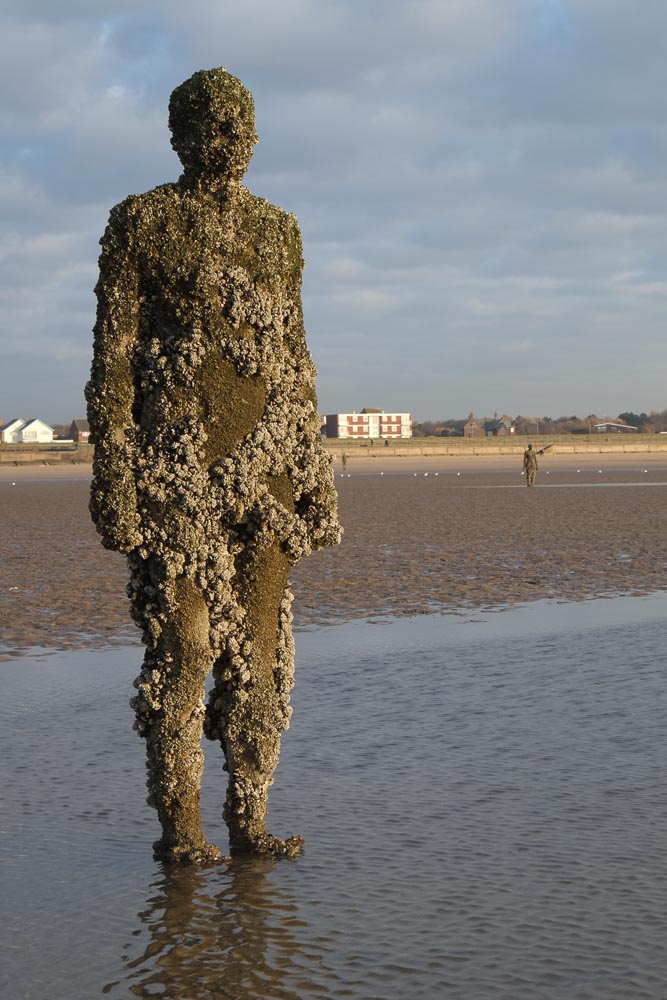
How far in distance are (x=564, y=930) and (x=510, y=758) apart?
89.3 inches

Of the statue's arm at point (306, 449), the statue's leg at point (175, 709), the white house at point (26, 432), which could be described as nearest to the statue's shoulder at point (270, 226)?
the statue's arm at point (306, 449)

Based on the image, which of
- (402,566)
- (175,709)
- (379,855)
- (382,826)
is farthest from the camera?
(402,566)

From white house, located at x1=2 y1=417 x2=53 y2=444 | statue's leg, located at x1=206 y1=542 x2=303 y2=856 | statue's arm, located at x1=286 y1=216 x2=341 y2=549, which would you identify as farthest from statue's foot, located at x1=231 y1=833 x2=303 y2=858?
white house, located at x1=2 y1=417 x2=53 y2=444

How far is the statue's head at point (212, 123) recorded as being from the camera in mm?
5086

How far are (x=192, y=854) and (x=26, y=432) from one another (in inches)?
7509

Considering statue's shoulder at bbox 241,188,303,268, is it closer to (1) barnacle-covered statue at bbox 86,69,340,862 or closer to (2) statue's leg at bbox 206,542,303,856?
(1) barnacle-covered statue at bbox 86,69,340,862

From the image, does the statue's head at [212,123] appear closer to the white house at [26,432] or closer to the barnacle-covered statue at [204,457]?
the barnacle-covered statue at [204,457]

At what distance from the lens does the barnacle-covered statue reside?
4.93 m

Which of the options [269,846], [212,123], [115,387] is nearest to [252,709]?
[269,846]

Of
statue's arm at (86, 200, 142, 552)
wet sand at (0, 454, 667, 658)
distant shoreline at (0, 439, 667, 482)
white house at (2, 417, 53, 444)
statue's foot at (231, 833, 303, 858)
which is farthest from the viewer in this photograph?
white house at (2, 417, 53, 444)

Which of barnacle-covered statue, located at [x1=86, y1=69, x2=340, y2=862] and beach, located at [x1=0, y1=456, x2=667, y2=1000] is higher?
barnacle-covered statue, located at [x1=86, y1=69, x2=340, y2=862]

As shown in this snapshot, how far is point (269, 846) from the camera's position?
16.6ft

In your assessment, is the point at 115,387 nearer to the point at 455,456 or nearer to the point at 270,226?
the point at 270,226

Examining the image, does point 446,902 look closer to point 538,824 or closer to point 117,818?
point 538,824
